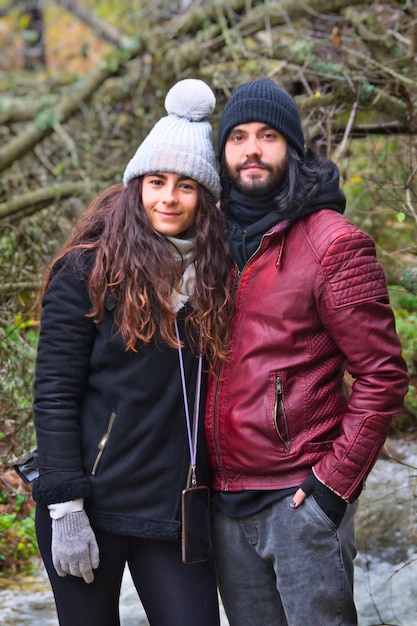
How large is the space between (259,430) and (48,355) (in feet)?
2.40

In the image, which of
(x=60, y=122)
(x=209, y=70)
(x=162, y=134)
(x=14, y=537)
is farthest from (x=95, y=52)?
(x=162, y=134)

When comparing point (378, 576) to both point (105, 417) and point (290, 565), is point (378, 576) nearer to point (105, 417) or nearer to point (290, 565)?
point (290, 565)

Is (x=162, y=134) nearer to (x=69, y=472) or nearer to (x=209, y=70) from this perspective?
(x=69, y=472)

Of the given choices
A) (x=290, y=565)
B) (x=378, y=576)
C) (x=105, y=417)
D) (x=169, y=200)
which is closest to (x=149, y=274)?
(x=169, y=200)

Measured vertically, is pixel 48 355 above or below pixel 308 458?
above

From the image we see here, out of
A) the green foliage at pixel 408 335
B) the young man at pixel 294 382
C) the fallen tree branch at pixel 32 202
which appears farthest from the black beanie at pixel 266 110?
the fallen tree branch at pixel 32 202

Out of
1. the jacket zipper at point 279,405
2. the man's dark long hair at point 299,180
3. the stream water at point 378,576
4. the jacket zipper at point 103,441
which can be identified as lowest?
the stream water at point 378,576

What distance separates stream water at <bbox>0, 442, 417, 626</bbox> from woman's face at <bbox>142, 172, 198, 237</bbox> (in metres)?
1.71

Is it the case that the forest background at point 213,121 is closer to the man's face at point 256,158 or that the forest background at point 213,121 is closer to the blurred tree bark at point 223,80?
the blurred tree bark at point 223,80

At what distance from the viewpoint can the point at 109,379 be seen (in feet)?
8.54

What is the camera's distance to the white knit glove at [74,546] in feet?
8.13

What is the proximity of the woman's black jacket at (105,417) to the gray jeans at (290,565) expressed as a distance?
0.28 meters

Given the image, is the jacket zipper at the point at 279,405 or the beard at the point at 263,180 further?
the beard at the point at 263,180

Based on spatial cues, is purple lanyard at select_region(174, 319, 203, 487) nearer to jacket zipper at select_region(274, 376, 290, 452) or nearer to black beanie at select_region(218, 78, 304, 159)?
jacket zipper at select_region(274, 376, 290, 452)
